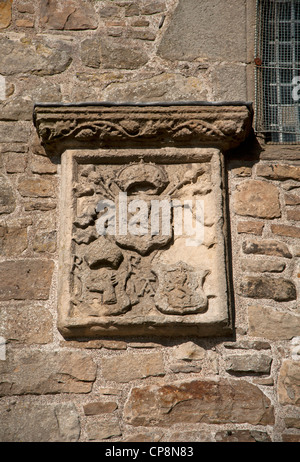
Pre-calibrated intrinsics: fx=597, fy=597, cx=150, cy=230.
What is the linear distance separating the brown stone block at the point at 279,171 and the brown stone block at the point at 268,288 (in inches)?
24.2

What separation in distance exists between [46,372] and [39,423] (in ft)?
0.80

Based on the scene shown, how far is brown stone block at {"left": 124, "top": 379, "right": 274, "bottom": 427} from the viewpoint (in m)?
2.90

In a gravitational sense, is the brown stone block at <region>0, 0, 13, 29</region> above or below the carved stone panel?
above

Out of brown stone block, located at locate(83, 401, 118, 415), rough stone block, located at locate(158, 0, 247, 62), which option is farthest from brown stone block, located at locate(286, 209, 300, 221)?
brown stone block, located at locate(83, 401, 118, 415)

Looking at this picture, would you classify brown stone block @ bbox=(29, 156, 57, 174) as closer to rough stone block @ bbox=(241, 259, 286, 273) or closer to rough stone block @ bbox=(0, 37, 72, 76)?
rough stone block @ bbox=(0, 37, 72, 76)

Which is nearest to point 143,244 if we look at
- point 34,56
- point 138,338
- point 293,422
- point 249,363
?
point 138,338

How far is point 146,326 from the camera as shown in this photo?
2996mm

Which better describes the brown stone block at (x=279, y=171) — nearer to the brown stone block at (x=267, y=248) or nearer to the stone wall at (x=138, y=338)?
the stone wall at (x=138, y=338)

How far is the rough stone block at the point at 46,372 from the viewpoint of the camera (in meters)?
2.97

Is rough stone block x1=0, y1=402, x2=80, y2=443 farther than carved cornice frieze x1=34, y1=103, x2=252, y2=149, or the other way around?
carved cornice frieze x1=34, y1=103, x2=252, y2=149

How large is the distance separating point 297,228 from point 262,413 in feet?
3.35

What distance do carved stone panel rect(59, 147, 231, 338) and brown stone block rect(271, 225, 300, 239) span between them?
1.01 ft

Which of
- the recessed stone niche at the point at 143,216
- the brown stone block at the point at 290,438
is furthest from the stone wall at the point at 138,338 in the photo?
the recessed stone niche at the point at 143,216

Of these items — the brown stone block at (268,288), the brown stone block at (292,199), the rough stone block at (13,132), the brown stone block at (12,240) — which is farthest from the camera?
the rough stone block at (13,132)
